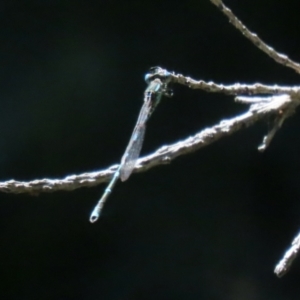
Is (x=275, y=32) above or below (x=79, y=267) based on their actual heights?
above

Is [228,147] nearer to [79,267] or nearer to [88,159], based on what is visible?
[88,159]

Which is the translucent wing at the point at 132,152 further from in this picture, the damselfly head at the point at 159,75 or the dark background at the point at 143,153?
the dark background at the point at 143,153

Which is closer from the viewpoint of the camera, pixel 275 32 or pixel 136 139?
pixel 136 139

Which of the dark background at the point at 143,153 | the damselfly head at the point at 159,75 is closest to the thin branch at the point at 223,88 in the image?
the damselfly head at the point at 159,75

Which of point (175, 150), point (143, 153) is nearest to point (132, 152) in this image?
point (175, 150)

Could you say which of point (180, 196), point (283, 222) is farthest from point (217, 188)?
point (283, 222)

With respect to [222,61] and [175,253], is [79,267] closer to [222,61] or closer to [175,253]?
[175,253]

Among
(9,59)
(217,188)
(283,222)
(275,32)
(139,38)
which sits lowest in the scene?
(283,222)
